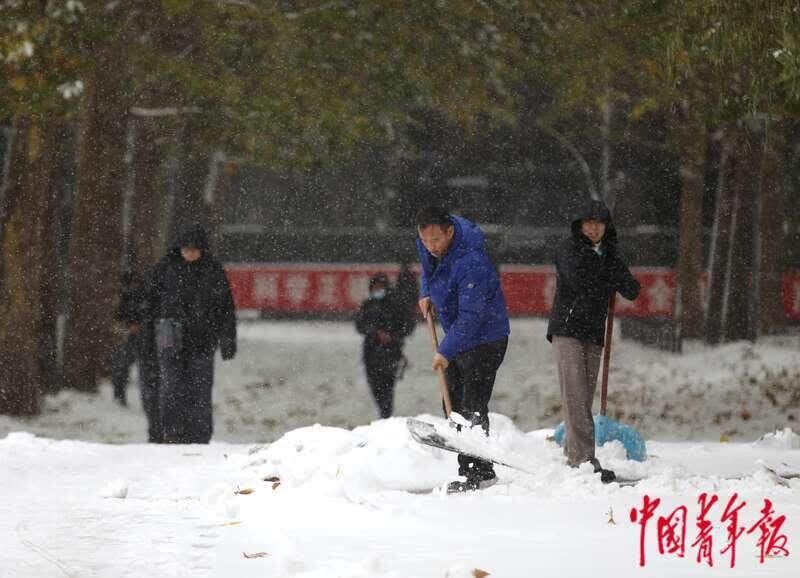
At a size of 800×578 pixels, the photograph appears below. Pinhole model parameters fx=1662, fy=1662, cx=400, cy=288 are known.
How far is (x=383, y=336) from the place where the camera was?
1725cm

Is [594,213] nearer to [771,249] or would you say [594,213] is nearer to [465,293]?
[465,293]

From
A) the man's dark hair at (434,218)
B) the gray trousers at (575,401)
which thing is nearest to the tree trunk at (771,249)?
the gray trousers at (575,401)

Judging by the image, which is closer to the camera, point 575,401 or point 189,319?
point 575,401

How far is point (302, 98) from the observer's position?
67.8 feet

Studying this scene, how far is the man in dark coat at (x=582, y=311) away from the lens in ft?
33.6

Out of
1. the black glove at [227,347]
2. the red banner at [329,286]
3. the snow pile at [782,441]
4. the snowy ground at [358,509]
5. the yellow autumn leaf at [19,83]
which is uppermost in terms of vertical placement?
the yellow autumn leaf at [19,83]

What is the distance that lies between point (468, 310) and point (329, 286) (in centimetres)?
2484

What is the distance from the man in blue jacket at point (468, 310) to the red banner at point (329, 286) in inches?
950

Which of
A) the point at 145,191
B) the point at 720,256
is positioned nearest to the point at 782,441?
the point at 145,191

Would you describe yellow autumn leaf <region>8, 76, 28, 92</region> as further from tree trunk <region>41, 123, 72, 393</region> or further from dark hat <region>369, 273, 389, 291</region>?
dark hat <region>369, 273, 389, 291</region>

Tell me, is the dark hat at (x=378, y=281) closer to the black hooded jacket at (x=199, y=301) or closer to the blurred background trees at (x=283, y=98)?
the blurred background trees at (x=283, y=98)

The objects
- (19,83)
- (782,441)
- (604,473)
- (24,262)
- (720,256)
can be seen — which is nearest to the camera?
(604,473)

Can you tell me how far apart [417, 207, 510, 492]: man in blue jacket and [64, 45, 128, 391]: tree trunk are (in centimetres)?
1229

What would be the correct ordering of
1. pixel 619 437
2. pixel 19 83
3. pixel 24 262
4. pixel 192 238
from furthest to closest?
1. pixel 24 262
2. pixel 19 83
3. pixel 192 238
4. pixel 619 437
